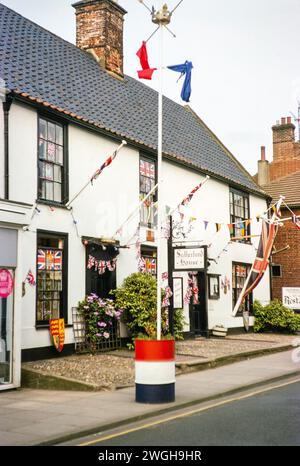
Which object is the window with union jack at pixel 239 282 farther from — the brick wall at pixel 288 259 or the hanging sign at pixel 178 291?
the hanging sign at pixel 178 291

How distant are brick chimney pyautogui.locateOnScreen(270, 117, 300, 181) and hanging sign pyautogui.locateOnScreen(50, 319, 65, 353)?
2353cm

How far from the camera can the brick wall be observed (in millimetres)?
28148

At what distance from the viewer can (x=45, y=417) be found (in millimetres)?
8797

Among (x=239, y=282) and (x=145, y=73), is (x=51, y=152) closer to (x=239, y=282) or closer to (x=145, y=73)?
(x=145, y=73)

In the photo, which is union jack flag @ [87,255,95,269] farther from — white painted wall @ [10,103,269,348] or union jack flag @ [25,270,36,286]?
union jack flag @ [25,270,36,286]

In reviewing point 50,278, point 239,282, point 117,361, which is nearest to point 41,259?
point 50,278

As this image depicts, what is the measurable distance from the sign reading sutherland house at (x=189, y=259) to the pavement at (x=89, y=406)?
3.11 metres

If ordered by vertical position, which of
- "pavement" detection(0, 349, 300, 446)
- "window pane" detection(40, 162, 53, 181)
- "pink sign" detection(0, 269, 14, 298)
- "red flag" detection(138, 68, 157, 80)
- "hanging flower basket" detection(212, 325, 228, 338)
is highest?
"red flag" detection(138, 68, 157, 80)

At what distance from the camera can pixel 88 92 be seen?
722 inches

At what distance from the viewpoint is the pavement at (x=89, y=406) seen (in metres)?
7.83

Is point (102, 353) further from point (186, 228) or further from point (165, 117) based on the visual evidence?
point (165, 117)

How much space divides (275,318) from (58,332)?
12230 mm

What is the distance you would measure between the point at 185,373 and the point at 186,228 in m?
7.37

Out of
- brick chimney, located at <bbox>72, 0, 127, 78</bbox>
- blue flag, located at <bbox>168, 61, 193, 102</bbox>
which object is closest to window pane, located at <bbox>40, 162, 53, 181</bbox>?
blue flag, located at <bbox>168, 61, 193, 102</bbox>
